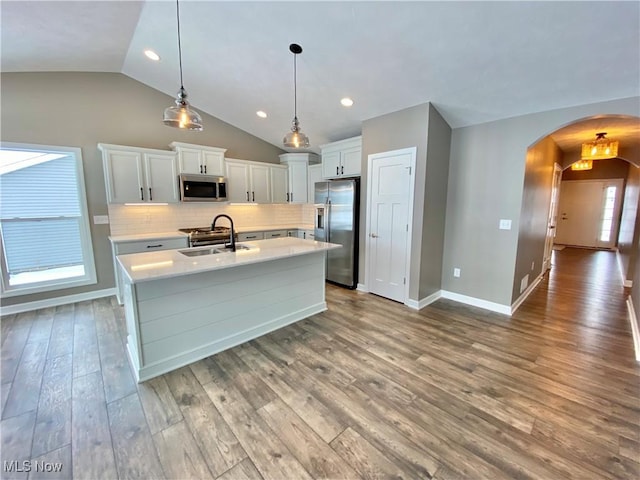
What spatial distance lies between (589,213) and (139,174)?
38.2 feet

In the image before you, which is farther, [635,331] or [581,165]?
[581,165]

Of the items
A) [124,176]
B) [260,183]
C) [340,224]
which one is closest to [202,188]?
[124,176]

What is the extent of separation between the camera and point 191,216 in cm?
482

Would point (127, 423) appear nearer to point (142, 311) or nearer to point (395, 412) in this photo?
point (142, 311)

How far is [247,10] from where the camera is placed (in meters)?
2.48

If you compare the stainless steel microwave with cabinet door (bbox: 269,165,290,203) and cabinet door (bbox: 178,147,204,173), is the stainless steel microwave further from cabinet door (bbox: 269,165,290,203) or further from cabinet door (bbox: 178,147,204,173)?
cabinet door (bbox: 269,165,290,203)

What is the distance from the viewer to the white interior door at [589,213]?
7.71 meters

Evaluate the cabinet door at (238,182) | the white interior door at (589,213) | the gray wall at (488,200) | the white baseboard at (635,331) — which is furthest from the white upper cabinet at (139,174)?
the white interior door at (589,213)

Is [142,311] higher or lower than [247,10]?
lower

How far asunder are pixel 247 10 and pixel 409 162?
238 cm

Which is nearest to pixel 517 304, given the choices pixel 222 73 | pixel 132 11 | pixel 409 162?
pixel 409 162

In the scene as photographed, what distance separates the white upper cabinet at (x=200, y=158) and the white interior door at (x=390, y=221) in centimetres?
265

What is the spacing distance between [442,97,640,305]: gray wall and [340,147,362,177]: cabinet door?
1.35 m

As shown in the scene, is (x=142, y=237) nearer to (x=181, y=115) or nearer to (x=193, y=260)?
(x=193, y=260)
